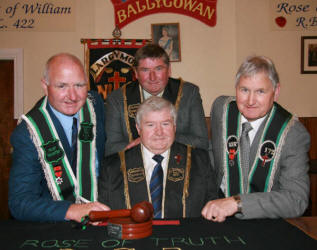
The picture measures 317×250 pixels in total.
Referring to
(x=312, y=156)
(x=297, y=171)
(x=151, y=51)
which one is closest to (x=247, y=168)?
(x=297, y=171)

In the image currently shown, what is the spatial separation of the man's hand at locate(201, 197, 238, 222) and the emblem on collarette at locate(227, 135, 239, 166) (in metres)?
0.51

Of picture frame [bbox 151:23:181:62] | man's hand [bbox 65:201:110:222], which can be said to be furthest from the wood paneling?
man's hand [bbox 65:201:110:222]

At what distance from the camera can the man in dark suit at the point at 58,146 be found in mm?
2074

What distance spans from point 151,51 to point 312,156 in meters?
3.56

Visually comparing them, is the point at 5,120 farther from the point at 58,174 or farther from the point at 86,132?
the point at 58,174

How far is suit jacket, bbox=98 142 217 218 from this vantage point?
2.11 metres

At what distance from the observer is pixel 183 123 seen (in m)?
2.74

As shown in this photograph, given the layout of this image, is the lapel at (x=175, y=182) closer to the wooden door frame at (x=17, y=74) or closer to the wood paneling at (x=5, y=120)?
the wooden door frame at (x=17, y=74)

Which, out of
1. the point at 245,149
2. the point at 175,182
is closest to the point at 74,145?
the point at 175,182

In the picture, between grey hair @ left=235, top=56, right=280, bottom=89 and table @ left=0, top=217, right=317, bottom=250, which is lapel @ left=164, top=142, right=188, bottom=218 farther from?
grey hair @ left=235, top=56, right=280, bottom=89

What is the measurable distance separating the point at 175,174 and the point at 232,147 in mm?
436

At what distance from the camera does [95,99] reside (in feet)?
8.87

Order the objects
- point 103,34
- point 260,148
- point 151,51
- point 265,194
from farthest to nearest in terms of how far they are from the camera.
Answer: point 103,34 → point 151,51 → point 260,148 → point 265,194

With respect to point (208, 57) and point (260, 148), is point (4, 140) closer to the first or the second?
point (208, 57)
